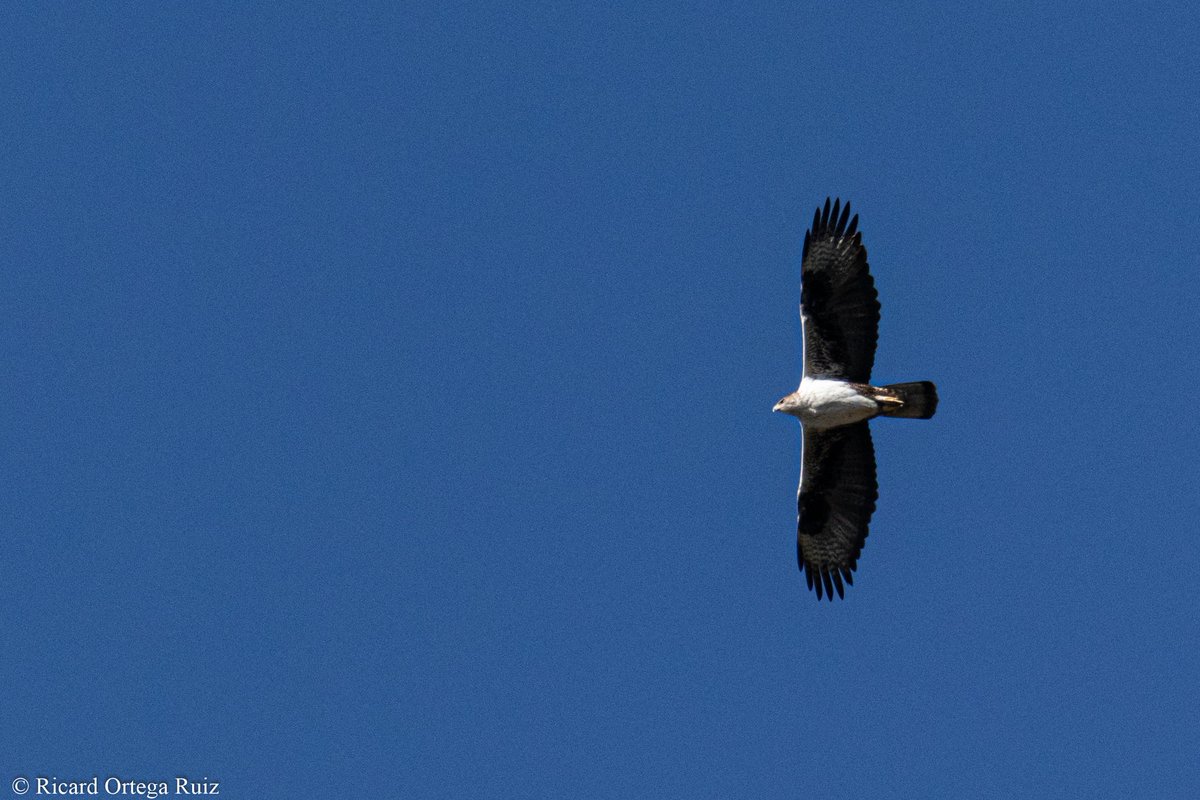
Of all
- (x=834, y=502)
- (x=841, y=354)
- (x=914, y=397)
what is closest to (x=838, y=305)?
(x=841, y=354)

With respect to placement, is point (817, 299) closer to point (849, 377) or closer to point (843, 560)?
point (849, 377)

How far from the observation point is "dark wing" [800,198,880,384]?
1753 cm

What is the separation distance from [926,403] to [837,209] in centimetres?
240

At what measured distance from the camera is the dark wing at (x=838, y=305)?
57.5ft

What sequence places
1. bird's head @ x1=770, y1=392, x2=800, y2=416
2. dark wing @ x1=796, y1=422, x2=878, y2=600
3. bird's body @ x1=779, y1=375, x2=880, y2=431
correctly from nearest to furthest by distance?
bird's body @ x1=779, y1=375, x2=880, y2=431
bird's head @ x1=770, y1=392, x2=800, y2=416
dark wing @ x1=796, y1=422, x2=878, y2=600

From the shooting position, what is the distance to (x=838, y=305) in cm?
1759

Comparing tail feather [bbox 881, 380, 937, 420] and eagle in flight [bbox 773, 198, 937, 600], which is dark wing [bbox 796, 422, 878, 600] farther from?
tail feather [bbox 881, 380, 937, 420]

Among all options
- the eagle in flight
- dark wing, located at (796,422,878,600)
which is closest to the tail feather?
the eagle in flight

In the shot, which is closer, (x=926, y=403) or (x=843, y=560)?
(x=926, y=403)

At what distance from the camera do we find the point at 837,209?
17828 mm

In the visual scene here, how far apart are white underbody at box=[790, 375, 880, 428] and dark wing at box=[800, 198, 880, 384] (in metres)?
0.15

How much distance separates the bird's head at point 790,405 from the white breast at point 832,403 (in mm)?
47

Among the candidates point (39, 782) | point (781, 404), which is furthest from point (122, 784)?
point (781, 404)

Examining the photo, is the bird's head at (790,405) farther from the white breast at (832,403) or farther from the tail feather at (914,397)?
the tail feather at (914,397)
